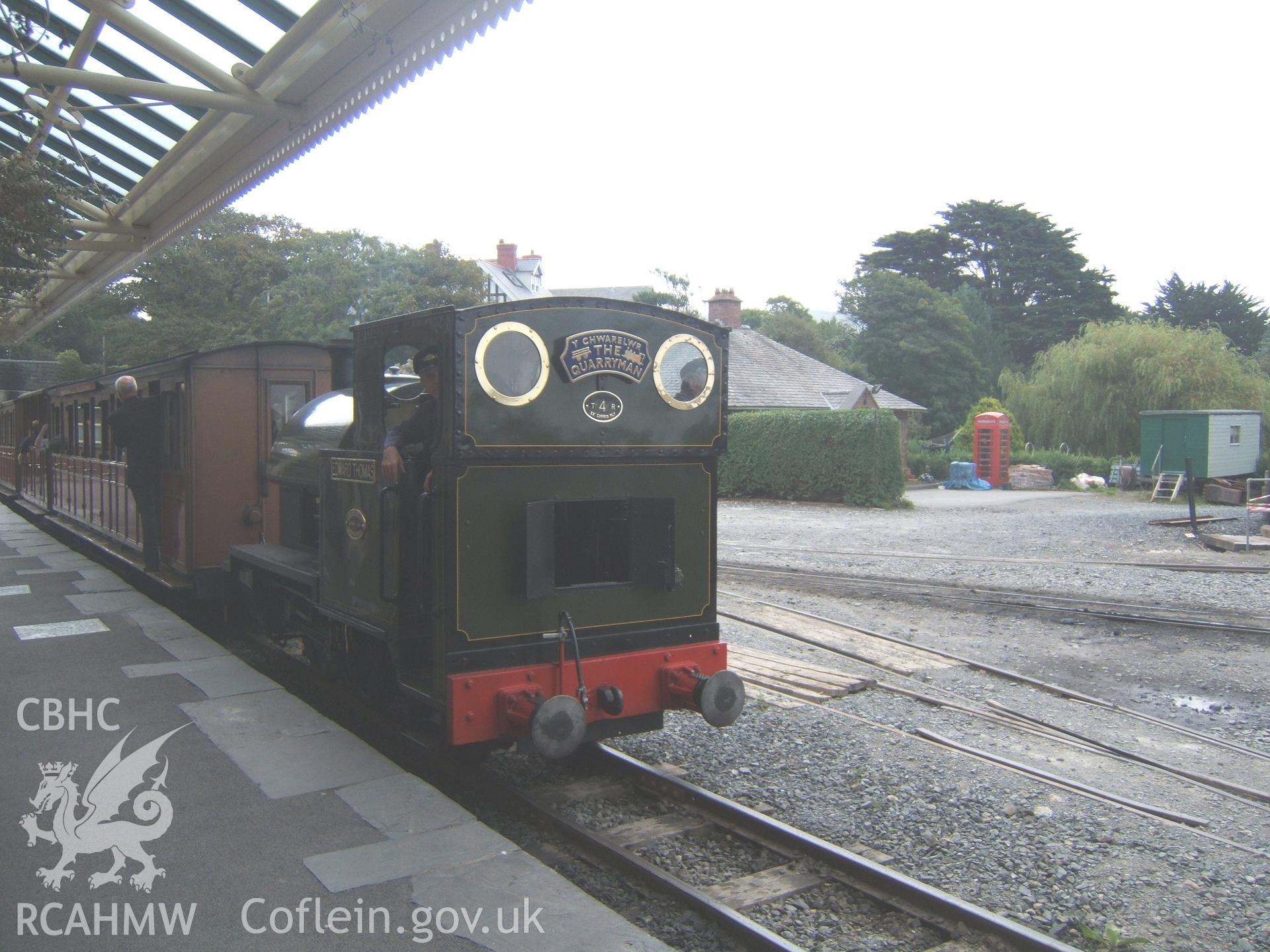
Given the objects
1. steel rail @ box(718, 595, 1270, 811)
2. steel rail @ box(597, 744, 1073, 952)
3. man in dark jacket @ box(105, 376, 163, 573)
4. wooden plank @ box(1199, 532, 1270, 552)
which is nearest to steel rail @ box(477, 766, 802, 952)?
steel rail @ box(597, 744, 1073, 952)

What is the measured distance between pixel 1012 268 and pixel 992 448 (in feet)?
92.1

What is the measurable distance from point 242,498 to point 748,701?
188 inches

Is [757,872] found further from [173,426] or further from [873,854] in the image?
[173,426]

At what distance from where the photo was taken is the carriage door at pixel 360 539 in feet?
15.6

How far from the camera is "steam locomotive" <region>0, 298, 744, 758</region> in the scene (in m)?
4.44

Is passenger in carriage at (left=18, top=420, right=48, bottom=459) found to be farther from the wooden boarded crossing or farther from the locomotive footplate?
the locomotive footplate

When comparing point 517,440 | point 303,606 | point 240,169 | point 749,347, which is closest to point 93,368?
point 749,347

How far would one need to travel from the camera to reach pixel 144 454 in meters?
8.88

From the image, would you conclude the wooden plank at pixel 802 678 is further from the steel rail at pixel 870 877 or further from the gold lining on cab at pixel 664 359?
the gold lining on cab at pixel 664 359

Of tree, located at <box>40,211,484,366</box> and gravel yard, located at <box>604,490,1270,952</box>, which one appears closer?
gravel yard, located at <box>604,490,1270,952</box>

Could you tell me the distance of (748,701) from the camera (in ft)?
21.8

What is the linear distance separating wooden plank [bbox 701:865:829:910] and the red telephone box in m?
29.4

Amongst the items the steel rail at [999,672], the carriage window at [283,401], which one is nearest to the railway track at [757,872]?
the steel rail at [999,672]

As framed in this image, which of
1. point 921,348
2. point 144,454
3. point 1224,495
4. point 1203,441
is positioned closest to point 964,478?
point 1203,441
